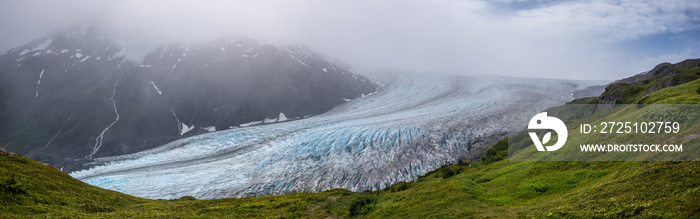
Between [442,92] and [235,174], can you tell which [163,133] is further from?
[442,92]

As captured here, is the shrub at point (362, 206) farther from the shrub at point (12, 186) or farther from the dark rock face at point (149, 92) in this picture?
the dark rock face at point (149, 92)

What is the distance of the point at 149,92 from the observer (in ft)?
243

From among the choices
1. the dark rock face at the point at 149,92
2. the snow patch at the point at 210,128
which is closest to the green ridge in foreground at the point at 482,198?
the snow patch at the point at 210,128

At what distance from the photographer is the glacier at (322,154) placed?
3412cm

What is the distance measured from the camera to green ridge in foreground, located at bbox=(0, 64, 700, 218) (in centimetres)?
848

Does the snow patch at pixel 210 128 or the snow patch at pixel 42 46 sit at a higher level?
the snow patch at pixel 42 46

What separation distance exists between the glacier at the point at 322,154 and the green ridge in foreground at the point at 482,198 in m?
12.4

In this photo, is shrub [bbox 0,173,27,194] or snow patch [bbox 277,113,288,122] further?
snow patch [bbox 277,113,288,122]

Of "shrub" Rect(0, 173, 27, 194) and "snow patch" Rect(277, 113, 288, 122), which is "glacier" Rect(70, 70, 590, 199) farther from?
"shrub" Rect(0, 173, 27, 194)

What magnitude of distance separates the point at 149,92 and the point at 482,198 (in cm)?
7703

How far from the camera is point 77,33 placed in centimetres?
9769

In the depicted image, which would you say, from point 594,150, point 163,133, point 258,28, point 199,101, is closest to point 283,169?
point 594,150

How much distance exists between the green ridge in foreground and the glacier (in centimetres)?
1239

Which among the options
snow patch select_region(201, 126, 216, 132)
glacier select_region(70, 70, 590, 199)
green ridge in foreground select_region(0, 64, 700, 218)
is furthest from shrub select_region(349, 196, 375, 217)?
snow patch select_region(201, 126, 216, 132)
